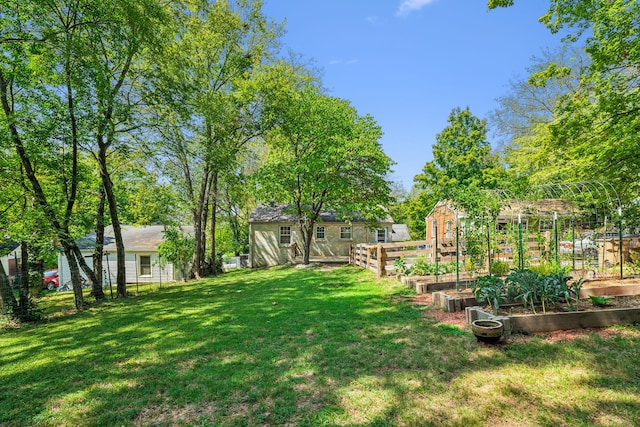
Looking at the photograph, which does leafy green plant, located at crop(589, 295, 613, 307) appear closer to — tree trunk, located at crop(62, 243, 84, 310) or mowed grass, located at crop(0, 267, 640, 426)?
mowed grass, located at crop(0, 267, 640, 426)

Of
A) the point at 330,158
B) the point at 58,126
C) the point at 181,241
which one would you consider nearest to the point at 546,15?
the point at 330,158

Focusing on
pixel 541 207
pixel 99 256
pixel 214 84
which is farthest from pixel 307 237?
pixel 541 207

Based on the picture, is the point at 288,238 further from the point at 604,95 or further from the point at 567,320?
the point at 567,320

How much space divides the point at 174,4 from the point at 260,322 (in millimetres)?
11710

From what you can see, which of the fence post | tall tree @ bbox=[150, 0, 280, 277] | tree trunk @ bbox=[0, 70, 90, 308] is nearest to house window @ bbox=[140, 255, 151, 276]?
tall tree @ bbox=[150, 0, 280, 277]

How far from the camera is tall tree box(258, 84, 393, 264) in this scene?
14.2 meters

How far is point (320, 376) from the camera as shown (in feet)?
11.4

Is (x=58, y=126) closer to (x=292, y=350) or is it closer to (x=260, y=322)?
(x=260, y=322)

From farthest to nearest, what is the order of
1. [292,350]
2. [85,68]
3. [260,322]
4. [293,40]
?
1. [293,40]
2. [85,68]
3. [260,322]
4. [292,350]

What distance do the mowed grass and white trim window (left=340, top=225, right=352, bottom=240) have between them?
14013 millimetres

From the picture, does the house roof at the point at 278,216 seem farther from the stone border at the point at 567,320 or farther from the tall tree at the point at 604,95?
the stone border at the point at 567,320

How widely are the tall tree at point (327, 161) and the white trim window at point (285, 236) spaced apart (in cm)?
414

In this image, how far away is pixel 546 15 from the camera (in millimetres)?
7930

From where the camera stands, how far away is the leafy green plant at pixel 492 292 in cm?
479
